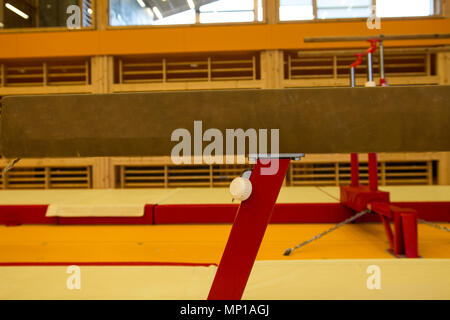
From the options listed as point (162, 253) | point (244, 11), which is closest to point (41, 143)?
point (162, 253)

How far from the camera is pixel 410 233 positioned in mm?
1769

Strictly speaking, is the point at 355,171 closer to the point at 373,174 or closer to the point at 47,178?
the point at 373,174

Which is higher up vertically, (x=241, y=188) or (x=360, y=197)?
(x=241, y=188)

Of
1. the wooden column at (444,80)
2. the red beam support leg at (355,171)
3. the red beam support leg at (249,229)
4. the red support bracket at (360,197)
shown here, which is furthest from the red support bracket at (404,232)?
the wooden column at (444,80)

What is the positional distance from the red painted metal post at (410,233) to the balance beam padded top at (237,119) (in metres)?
1.05

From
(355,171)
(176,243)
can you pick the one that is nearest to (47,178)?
(176,243)

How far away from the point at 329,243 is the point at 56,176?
5.14m

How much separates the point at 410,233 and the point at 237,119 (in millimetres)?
1439

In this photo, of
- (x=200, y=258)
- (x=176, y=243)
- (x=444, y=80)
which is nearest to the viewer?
(x=200, y=258)

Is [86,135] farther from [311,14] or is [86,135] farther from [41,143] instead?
[311,14]

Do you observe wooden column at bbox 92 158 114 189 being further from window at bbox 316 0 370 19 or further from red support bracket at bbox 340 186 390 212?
window at bbox 316 0 370 19

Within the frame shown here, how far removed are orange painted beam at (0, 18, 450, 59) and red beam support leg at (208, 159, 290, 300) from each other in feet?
14.1

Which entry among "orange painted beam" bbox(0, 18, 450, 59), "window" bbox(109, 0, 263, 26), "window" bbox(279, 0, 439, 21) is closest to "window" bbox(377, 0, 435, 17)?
"window" bbox(279, 0, 439, 21)
